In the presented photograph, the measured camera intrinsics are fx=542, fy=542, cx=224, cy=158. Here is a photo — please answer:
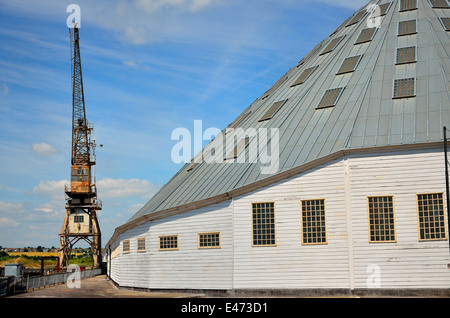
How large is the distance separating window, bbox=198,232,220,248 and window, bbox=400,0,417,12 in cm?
2733

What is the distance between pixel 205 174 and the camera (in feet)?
147

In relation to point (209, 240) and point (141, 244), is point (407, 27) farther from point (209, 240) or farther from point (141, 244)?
point (141, 244)

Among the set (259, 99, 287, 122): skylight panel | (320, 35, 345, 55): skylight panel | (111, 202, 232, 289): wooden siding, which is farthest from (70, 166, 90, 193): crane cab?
(320, 35, 345, 55): skylight panel

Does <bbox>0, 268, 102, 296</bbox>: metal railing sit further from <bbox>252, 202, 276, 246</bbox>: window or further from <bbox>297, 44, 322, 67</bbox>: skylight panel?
<bbox>297, 44, 322, 67</bbox>: skylight panel

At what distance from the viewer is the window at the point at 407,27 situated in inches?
1761

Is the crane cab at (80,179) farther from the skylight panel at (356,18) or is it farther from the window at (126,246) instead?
the skylight panel at (356,18)

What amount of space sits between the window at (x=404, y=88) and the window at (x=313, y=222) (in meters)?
9.80

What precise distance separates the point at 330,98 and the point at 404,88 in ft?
18.4

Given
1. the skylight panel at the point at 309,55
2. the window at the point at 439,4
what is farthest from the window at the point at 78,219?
the window at the point at 439,4

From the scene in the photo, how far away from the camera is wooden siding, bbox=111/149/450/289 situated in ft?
109

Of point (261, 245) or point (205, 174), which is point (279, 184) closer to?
point (261, 245)

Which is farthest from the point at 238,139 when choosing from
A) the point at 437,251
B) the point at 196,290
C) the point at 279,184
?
the point at 437,251

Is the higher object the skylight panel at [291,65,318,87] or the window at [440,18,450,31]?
the window at [440,18,450,31]
